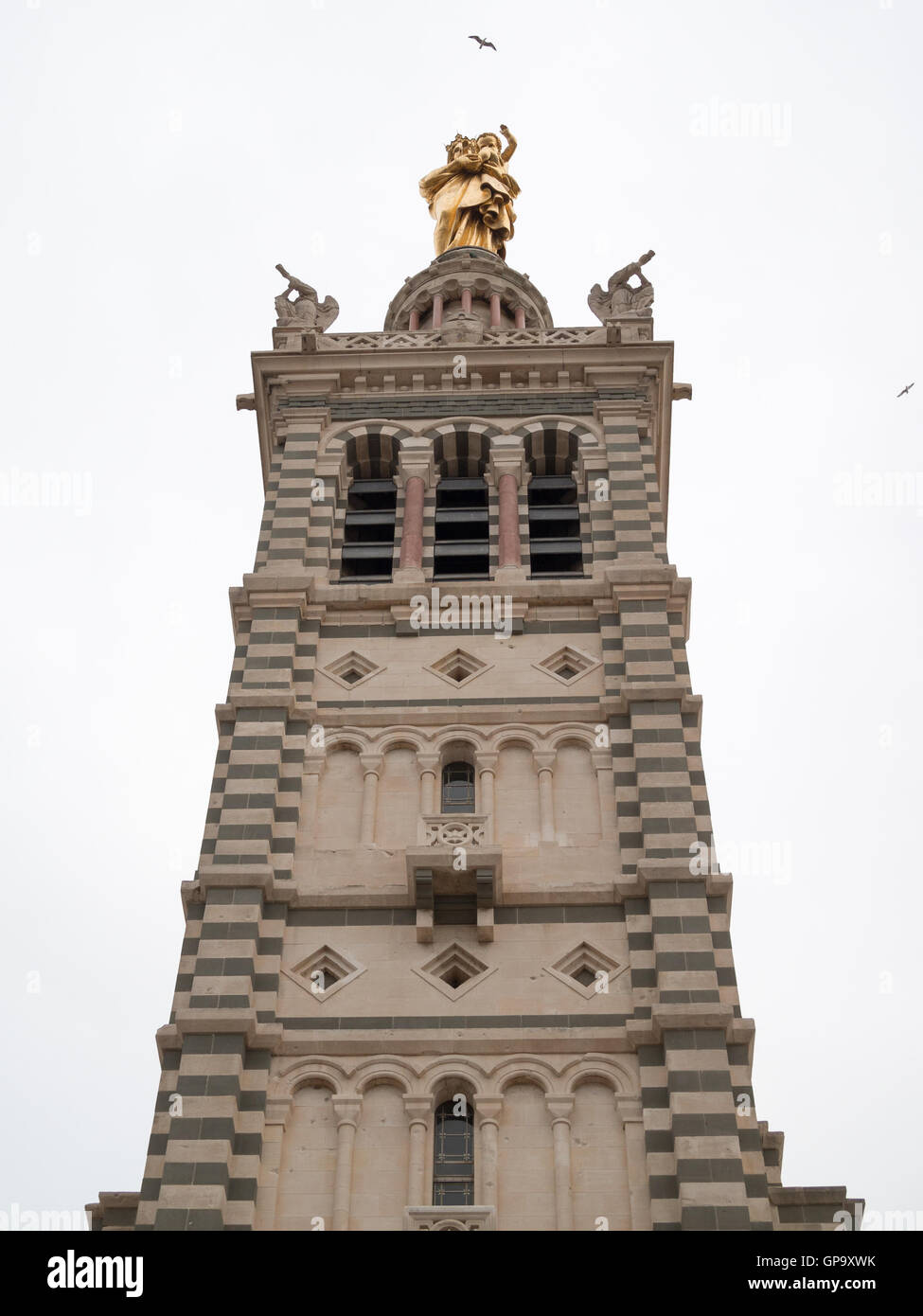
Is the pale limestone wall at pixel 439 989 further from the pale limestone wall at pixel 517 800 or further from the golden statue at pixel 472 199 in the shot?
the golden statue at pixel 472 199

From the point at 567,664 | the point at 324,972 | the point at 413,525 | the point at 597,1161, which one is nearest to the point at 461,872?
the point at 324,972

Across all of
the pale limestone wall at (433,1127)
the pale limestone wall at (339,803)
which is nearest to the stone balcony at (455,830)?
the pale limestone wall at (339,803)

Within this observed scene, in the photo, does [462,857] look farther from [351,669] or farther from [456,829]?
[351,669]

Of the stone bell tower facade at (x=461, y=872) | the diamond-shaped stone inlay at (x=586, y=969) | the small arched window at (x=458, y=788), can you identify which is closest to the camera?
the stone bell tower facade at (x=461, y=872)

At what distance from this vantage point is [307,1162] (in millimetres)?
24781

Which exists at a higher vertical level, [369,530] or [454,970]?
[369,530]

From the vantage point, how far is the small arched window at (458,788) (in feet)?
101

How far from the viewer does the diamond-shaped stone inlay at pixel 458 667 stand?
32812 mm

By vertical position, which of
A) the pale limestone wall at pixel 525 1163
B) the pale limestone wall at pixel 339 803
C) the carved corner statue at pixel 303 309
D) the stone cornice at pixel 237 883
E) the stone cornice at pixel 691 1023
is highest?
the carved corner statue at pixel 303 309

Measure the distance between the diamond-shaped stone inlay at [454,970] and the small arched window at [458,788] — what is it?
11.3 ft

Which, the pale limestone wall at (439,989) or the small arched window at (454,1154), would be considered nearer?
the small arched window at (454,1154)

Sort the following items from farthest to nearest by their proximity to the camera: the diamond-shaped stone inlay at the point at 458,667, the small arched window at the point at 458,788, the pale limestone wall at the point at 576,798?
the diamond-shaped stone inlay at the point at 458,667 < the small arched window at the point at 458,788 < the pale limestone wall at the point at 576,798

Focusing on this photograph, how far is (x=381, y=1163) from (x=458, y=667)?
1029 cm

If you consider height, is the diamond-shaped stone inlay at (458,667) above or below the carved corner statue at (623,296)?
below
